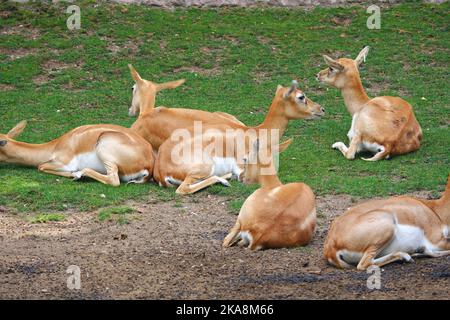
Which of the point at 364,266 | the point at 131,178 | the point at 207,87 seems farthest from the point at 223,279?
the point at 207,87

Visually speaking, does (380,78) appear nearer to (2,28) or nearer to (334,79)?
(334,79)

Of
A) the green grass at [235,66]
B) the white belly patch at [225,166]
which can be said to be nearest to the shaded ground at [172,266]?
the white belly patch at [225,166]

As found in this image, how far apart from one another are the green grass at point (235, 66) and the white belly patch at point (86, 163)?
235mm

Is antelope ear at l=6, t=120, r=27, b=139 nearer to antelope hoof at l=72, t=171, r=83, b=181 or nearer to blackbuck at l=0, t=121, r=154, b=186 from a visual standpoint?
blackbuck at l=0, t=121, r=154, b=186

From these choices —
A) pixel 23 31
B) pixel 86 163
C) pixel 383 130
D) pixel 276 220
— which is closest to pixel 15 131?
pixel 86 163

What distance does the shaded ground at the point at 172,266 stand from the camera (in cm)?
739

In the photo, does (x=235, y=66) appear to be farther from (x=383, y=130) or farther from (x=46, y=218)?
(x=46, y=218)

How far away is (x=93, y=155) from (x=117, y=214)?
5.43ft

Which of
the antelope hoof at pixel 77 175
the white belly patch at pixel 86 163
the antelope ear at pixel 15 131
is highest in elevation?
the antelope ear at pixel 15 131

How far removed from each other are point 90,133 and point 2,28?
6.27 metres

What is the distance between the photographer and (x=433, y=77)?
1584cm

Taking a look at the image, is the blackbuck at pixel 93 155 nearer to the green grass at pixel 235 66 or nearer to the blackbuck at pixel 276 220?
the green grass at pixel 235 66

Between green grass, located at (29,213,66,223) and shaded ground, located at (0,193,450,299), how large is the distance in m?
0.10

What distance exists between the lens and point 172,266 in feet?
26.7
